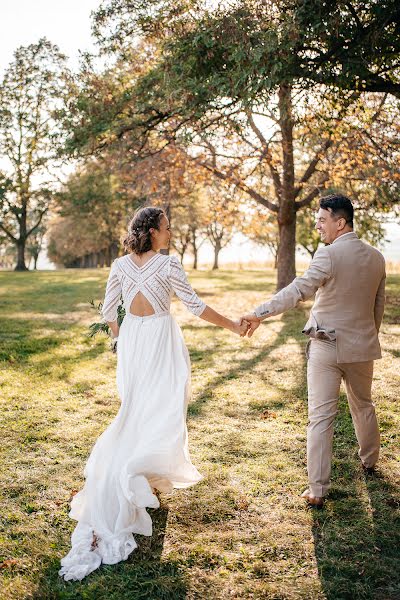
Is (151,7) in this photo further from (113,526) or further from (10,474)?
(113,526)

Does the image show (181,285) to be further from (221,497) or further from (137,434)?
(221,497)

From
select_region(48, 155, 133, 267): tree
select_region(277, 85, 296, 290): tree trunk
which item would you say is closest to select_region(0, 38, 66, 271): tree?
select_region(48, 155, 133, 267): tree

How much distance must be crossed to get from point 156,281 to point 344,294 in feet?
5.26

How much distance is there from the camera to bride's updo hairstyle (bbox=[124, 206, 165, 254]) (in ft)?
14.9

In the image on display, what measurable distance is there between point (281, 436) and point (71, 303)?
14.7 meters

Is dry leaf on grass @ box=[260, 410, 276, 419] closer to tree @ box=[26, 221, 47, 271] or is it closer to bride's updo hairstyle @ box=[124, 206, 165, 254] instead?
bride's updo hairstyle @ box=[124, 206, 165, 254]

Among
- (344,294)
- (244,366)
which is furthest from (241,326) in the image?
(244,366)

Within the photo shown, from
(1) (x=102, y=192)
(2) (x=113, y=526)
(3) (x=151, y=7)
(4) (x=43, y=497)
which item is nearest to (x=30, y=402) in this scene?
(4) (x=43, y=497)

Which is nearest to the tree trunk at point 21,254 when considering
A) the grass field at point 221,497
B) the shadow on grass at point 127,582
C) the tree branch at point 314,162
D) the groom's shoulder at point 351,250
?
the tree branch at point 314,162

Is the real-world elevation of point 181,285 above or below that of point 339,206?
below

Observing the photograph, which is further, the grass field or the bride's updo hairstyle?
the bride's updo hairstyle

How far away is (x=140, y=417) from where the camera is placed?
4.43m

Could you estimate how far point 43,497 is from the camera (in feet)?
16.5

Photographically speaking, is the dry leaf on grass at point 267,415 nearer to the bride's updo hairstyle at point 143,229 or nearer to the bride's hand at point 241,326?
the bride's hand at point 241,326
